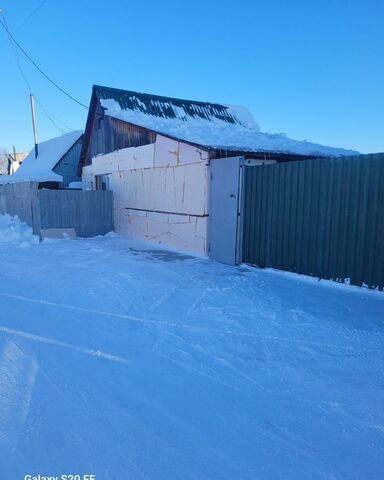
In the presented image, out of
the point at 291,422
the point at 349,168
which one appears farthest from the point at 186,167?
the point at 291,422

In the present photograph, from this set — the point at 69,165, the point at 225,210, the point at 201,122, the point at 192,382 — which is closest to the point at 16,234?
the point at 225,210

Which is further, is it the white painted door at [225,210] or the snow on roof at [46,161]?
the snow on roof at [46,161]

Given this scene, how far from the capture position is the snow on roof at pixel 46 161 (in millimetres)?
22425

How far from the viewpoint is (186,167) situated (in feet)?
30.4

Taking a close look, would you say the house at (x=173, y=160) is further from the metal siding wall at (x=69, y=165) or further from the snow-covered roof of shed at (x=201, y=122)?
the metal siding wall at (x=69, y=165)

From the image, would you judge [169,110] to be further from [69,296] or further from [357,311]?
[357,311]

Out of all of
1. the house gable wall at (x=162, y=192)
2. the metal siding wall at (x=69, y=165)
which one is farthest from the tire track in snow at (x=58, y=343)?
the metal siding wall at (x=69, y=165)

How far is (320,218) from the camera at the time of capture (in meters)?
6.23

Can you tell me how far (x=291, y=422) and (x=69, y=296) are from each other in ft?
13.0

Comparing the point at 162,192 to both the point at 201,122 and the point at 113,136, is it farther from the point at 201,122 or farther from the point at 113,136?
the point at 113,136

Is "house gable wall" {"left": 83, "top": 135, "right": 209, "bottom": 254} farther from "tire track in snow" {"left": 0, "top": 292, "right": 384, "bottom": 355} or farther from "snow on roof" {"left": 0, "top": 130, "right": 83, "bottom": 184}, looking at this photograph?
"snow on roof" {"left": 0, "top": 130, "right": 83, "bottom": 184}

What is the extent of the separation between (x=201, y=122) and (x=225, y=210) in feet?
19.5

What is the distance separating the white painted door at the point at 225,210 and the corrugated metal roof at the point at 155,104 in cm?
647

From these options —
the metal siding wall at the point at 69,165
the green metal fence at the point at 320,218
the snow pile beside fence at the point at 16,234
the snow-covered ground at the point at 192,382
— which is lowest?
the snow-covered ground at the point at 192,382
